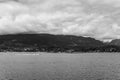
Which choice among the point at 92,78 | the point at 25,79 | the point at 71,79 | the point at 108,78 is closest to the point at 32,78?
the point at 25,79

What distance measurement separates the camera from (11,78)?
80062mm

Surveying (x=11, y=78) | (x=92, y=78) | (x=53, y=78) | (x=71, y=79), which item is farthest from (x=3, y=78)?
(x=92, y=78)

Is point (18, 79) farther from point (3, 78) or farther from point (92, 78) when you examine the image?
point (92, 78)

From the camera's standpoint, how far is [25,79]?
7750 cm

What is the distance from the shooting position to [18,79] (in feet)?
255

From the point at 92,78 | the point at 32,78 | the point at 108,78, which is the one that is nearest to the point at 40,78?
the point at 32,78

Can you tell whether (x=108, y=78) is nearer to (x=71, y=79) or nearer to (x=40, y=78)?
(x=71, y=79)

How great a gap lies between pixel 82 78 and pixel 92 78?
399 centimetres

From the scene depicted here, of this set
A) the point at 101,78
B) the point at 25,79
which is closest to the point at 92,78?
the point at 101,78

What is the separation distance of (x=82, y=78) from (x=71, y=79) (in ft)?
16.8

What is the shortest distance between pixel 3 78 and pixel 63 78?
2379 cm

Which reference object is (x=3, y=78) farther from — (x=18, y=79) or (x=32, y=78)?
(x=32, y=78)

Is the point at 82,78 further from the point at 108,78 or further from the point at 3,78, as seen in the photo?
the point at 3,78

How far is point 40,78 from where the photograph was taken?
79.5 meters
